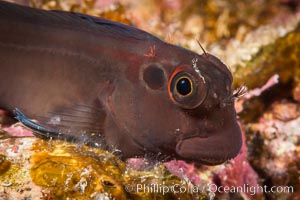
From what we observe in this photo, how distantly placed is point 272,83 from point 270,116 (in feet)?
1.69

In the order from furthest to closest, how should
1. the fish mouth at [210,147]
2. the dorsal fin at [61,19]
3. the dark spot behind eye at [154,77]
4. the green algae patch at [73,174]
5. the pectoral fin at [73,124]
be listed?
the dorsal fin at [61,19] → the dark spot behind eye at [154,77] → the fish mouth at [210,147] → the pectoral fin at [73,124] → the green algae patch at [73,174]

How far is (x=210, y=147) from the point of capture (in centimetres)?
317

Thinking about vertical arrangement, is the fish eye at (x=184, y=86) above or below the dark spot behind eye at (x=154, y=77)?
below

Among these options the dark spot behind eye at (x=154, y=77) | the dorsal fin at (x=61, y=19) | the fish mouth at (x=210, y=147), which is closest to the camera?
the fish mouth at (x=210, y=147)

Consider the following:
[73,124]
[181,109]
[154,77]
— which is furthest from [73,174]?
[154,77]

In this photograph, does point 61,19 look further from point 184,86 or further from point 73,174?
point 73,174

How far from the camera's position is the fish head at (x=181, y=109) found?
315 cm

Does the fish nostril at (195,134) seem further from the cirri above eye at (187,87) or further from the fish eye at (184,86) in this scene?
the fish eye at (184,86)

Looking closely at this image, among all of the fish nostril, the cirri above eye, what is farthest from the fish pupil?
the fish nostril

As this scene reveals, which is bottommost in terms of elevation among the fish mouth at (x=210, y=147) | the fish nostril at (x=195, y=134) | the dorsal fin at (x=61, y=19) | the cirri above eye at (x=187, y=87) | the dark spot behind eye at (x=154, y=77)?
the fish mouth at (x=210, y=147)

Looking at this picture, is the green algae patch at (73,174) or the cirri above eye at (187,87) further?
the cirri above eye at (187,87)

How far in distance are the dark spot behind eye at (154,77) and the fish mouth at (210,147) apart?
0.57 metres

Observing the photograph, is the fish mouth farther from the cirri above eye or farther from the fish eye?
the fish eye

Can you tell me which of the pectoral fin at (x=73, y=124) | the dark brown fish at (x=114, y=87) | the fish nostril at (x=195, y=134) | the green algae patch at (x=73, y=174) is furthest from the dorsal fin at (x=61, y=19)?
the green algae patch at (x=73, y=174)
